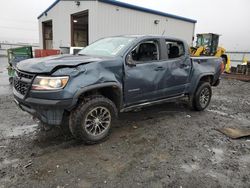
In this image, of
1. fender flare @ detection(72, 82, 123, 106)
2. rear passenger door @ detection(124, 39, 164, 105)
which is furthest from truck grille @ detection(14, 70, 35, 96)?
rear passenger door @ detection(124, 39, 164, 105)

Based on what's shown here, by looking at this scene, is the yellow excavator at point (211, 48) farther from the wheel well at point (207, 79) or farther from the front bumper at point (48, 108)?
the front bumper at point (48, 108)

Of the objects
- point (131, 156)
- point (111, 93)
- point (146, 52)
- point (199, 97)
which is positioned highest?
point (146, 52)

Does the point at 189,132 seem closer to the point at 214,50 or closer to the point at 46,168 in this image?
the point at 46,168

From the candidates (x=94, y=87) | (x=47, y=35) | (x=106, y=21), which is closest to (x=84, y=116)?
(x=94, y=87)

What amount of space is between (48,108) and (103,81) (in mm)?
949

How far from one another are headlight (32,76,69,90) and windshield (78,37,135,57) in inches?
45.4

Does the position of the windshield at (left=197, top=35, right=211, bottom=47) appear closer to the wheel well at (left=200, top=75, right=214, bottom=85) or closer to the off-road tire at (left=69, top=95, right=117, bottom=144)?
the wheel well at (left=200, top=75, right=214, bottom=85)

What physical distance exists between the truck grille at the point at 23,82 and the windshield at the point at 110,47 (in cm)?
144

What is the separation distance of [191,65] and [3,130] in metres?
4.37

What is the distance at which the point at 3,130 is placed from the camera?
418 centimetres

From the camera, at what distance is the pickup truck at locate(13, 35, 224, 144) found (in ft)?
10.4

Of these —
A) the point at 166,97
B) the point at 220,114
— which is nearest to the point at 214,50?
the point at 220,114

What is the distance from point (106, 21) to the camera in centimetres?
1335

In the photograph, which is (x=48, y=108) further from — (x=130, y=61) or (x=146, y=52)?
(x=146, y=52)
